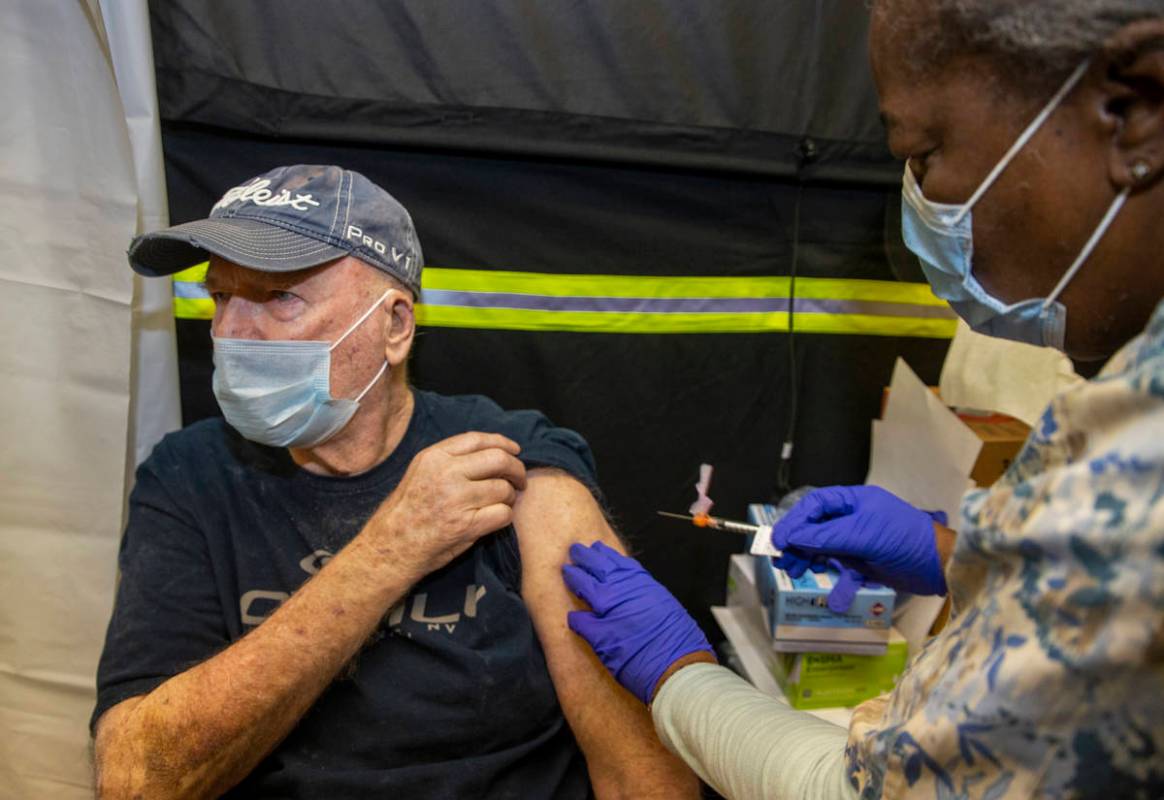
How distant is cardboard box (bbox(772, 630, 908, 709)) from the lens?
1.62m

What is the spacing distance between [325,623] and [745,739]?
60 cm

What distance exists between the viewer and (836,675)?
164 cm

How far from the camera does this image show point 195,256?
1.37 meters

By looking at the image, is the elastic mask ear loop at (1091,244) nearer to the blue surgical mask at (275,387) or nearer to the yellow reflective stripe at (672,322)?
the blue surgical mask at (275,387)

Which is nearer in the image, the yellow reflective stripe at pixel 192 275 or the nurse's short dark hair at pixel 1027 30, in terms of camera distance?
the nurse's short dark hair at pixel 1027 30

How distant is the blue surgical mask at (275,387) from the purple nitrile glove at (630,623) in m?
0.49

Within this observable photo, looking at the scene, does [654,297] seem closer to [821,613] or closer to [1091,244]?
[821,613]

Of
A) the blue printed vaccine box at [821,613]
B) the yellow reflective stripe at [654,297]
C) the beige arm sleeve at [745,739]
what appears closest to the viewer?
the beige arm sleeve at [745,739]

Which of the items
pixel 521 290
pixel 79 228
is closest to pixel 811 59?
pixel 521 290

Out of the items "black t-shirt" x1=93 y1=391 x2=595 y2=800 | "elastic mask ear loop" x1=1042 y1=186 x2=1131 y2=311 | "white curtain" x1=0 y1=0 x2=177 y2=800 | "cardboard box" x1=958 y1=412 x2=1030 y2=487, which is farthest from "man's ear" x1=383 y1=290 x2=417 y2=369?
"cardboard box" x1=958 y1=412 x2=1030 y2=487

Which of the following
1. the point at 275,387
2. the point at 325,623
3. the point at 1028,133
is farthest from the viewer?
the point at 275,387

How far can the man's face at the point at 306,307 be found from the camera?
50.8 inches

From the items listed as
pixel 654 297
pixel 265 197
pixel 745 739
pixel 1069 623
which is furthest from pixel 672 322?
pixel 1069 623

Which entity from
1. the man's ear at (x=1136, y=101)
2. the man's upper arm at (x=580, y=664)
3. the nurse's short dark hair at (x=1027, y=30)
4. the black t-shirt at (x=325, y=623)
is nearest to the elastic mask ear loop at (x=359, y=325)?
the black t-shirt at (x=325, y=623)
